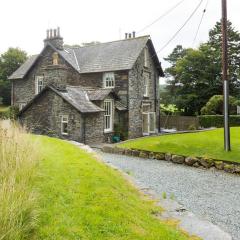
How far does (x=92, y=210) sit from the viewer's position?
601cm

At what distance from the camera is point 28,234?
473 cm

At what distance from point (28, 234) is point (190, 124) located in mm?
32010

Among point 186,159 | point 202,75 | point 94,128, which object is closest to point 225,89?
point 186,159

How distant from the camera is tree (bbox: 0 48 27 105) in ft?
170

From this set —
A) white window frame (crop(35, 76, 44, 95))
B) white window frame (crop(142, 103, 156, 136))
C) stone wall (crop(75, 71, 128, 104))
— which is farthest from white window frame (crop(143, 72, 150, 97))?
white window frame (crop(35, 76, 44, 95))

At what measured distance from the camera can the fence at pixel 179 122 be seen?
1389 inches

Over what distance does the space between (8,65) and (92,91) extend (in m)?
30.2

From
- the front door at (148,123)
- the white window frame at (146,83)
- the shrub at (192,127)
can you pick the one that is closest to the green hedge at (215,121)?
the shrub at (192,127)

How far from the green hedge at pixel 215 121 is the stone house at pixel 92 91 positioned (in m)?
4.73

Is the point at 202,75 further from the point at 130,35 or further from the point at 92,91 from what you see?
the point at 92,91

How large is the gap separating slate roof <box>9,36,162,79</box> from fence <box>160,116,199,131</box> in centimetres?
Result: 653

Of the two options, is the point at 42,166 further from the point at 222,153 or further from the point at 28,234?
the point at 222,153

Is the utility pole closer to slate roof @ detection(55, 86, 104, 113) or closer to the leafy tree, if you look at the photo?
slate roof @ detection(55, 86, 104, 113)

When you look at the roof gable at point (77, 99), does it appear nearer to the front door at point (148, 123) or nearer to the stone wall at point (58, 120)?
the stone wall at point (58, 120)
